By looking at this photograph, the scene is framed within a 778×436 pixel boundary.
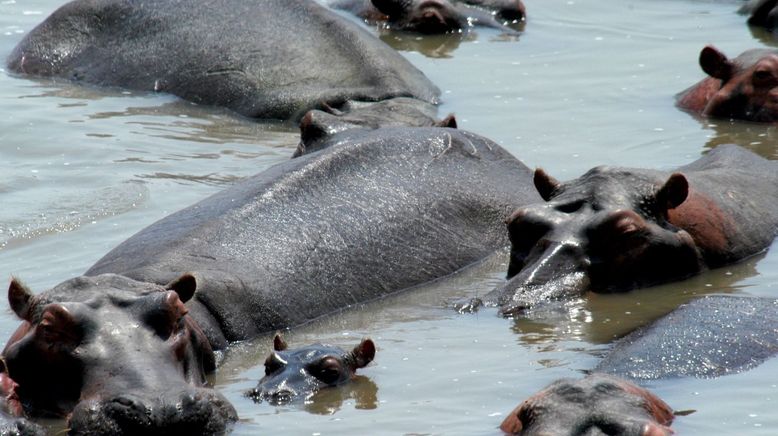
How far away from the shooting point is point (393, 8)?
1628 centimetres

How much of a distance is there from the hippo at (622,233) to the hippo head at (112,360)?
6.11ft

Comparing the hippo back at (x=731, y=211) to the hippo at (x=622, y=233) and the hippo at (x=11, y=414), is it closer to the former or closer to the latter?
the hippo at (x=622, y=233)

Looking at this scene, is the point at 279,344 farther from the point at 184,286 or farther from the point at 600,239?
the point at 600,239

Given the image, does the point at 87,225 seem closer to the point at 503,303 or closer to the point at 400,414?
the point at 503,303

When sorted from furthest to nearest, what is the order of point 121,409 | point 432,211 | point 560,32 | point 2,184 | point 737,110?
point 560,32 → point 737,110 → point 2,184 → point 432,211 → point 121,409

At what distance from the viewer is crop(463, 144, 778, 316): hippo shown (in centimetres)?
798

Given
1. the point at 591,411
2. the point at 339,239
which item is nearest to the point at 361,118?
the point at 339,239

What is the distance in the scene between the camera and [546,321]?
7.63 metres

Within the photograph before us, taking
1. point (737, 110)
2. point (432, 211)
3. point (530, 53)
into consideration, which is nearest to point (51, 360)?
point (432, 211)

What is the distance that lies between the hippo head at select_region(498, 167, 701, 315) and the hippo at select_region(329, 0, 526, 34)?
762 centimetres

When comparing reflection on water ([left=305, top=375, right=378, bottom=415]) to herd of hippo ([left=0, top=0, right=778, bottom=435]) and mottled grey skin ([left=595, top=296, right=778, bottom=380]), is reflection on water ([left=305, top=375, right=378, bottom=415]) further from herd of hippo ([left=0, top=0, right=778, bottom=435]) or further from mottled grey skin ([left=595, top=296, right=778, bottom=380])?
mottled grey skin ([left=595, top=296, right=778, bottom=380])

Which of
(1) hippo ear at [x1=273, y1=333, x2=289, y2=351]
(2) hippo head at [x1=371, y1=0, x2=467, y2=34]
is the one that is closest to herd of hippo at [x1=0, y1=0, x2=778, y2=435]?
(1) hippo ear at [x1=273, y1=333, x2=289, y2=351]

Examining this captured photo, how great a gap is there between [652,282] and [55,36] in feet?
23.9

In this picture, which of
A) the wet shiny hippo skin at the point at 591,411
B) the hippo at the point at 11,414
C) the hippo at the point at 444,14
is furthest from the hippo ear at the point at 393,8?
the wet shiny hippo skin at the point at 591,411
